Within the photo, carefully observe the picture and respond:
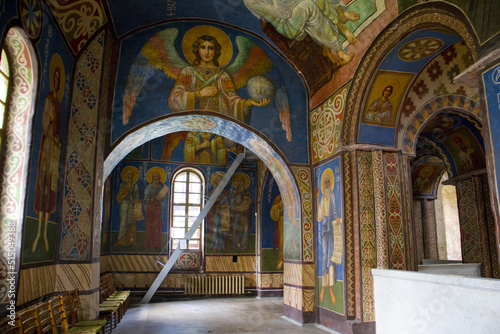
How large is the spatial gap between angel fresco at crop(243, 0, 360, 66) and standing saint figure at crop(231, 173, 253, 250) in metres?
7.18

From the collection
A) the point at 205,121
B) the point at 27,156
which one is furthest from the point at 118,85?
the point at 27,156

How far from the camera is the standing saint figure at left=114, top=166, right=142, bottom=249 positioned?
45.8ft

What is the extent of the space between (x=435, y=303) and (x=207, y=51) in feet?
25.2

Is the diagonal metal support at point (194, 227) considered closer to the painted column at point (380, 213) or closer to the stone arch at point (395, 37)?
the stone arch at point (395, 37)

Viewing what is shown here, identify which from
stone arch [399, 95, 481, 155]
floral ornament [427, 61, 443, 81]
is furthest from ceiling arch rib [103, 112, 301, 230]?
floral ornament [427, 61, 443, 81]

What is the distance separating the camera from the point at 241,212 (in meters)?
15.4

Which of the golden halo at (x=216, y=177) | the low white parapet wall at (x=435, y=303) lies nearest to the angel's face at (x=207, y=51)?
the golden halo at (x=216, y=177)

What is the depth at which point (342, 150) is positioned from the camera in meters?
8.80

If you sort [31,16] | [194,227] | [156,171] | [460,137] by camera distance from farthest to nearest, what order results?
[156,171] < [194,227] < [460,137] < [31,16]

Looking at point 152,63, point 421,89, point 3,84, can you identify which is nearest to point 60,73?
point 3,84

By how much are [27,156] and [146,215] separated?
29.3 ft

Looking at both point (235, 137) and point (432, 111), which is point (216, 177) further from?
point (432, 111)

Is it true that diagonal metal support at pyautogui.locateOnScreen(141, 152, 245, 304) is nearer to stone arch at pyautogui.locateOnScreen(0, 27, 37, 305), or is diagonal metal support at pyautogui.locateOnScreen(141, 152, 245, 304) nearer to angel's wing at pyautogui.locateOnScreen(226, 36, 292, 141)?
angel's wing at pyautogui.locateOnScreen(226, 36, 292, 141)

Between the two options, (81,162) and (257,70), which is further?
(257,70)
